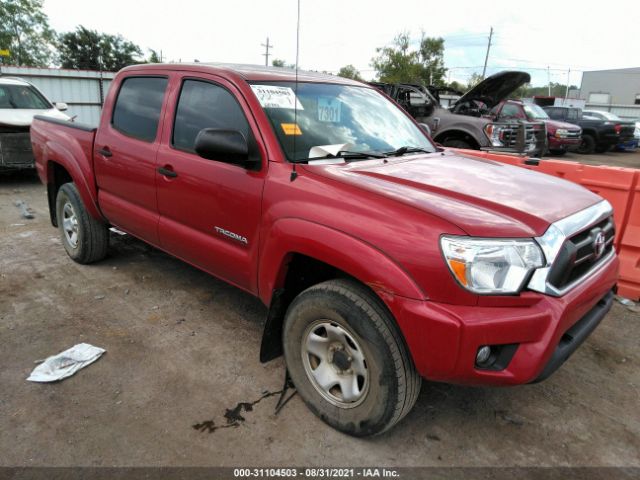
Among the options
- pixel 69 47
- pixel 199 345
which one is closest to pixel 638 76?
pixel 69 47

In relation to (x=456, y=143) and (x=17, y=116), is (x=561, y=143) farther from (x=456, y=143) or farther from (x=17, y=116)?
(x=17, y=116)

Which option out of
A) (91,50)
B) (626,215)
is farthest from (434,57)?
(626,215)

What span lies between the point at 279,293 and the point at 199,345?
988mm

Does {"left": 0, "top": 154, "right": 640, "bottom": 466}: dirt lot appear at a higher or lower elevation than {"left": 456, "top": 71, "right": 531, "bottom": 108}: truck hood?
lower

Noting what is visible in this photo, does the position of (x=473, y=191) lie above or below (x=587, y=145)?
above

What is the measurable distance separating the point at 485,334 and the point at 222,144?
1626 millimetres

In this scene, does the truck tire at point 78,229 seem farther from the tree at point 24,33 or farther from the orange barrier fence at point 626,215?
the tree at point 24,33

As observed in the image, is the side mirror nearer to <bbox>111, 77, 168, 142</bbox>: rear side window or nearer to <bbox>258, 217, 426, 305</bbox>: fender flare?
<bbox>258, 217, 426, 305</bbox>: fender flare

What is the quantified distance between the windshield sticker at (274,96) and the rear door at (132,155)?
96cm

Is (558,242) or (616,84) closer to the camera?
Result: (558,242)

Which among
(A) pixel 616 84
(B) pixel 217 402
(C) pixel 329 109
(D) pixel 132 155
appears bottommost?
(B) pixel 217 402

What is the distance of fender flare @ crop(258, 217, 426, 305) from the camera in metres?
2.01

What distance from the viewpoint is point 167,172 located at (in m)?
3.22

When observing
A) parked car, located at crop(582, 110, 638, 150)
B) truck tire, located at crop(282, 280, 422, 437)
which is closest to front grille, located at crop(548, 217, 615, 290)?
truck tire, located at crop(282, 280, 422, 437)
